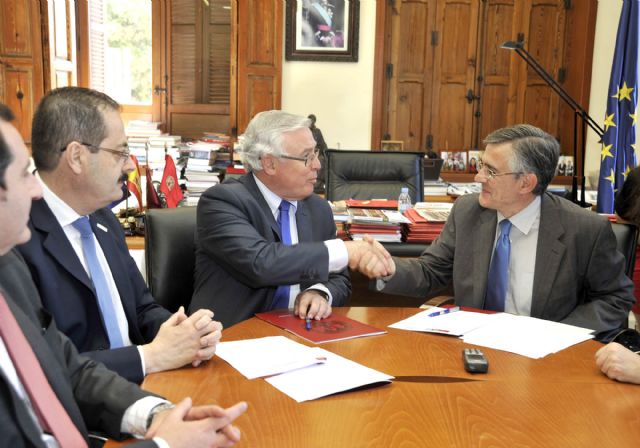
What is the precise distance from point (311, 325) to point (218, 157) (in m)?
3.98

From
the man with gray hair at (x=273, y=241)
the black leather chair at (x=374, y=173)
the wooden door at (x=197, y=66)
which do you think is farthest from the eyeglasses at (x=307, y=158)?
the wooden door at (x=197, y=66)

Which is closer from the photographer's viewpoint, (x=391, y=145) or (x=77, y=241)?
(x=77, y=241)

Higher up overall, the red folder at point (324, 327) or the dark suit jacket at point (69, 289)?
the dark suit jacket at point (69, 289)

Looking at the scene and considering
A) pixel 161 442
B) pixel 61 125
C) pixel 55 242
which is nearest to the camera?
pixel 161 442

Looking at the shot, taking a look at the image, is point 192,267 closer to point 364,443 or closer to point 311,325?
point 311,325

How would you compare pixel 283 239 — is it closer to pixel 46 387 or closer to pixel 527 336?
pixel 527 336

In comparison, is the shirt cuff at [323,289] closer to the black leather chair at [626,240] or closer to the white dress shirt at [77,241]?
the white dress shirt at [77,241]

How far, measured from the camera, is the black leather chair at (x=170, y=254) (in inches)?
87.0

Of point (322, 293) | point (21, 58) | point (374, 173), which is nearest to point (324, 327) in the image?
point (322, 293)

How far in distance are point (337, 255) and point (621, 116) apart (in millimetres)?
3783

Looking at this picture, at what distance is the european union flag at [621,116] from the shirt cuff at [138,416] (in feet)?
14.2

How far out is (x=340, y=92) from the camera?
255 inches

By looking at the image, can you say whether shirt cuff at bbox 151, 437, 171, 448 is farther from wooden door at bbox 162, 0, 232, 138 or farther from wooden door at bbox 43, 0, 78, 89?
wooden door at bbox 162, 0, 232, 138

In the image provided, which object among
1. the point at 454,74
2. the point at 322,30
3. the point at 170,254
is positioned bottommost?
the point at 170,254
